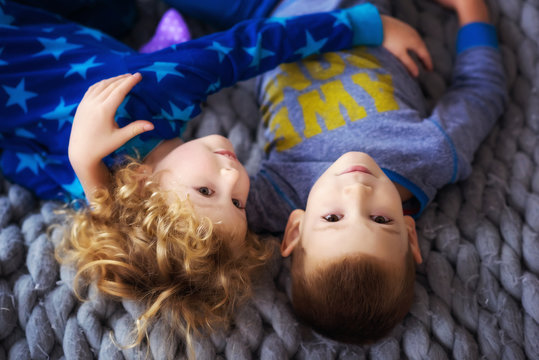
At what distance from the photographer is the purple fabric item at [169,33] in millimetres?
1022

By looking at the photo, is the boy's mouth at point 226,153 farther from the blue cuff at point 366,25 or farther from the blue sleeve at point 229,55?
the blue cuff at point 366,25

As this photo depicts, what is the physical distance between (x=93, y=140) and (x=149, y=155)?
0.12 m

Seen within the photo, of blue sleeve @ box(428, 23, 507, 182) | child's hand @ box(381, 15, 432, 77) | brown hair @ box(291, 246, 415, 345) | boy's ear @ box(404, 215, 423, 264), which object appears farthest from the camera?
child's hand @ box(381, 15, 432, 77)

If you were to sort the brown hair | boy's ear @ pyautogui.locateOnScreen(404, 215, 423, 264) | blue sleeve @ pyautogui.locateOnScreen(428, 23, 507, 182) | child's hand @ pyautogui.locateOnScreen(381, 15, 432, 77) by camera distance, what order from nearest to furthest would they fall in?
1. the brown hair
2. boy's ear @ pyautogui.locateOnScreen(404, 215, 423, 264)
3. blue sleeve @ pyautogui.locateOnScreen(428, 23, 507, 182)
4. child's hand @ pyautogui.locateOnScreen(381, 15, 432, 77)

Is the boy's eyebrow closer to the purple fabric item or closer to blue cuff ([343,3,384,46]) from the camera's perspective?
blue cuff ([343,3,384,46])

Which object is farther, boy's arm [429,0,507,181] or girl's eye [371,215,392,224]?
boy's arm [429,0,507,181]

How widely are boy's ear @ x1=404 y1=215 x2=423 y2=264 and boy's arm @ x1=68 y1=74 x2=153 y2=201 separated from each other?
0.44 metres

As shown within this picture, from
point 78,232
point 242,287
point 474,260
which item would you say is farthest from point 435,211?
point 78,232

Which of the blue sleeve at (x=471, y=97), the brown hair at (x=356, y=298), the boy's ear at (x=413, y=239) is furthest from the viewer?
the blue sleeve at (x=471, y=97)

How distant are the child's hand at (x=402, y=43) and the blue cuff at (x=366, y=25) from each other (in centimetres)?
2

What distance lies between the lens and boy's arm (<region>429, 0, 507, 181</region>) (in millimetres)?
889

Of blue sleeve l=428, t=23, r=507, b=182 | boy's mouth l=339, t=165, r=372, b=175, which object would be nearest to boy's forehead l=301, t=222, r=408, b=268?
boy's mouth l=339, t=165, r=372, b=175

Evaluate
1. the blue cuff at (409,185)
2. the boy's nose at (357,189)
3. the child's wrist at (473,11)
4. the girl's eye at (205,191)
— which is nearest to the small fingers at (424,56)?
the child's wrist at (473,11)

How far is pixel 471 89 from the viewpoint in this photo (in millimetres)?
969
